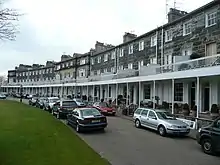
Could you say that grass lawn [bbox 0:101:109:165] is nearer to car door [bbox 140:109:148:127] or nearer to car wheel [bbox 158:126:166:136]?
car wheel [bbox 158:126:166:136]

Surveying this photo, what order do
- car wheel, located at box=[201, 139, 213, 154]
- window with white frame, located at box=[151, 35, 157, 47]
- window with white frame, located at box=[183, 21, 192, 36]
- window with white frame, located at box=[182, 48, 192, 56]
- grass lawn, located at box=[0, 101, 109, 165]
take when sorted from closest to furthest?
grass lawn, located at box=[0, 101, 109, 165], car wheel, located at box=[201, 139, 213, 154], window with white frame, located at box=[182, 48, 192, 56], window with white frame, located at box=[183, 21, 192, 36], window with white frame, located at box=[151, 35, 157, 47]

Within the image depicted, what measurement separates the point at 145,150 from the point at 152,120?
628cm

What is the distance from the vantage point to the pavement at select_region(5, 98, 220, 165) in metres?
10.3

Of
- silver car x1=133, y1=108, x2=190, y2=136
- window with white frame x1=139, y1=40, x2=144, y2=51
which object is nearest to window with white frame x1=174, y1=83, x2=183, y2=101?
silver car x1=133, y1=108, x2=190, y2=136

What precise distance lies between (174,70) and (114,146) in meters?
12.3

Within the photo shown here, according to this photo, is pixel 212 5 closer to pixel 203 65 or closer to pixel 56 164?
pixel 203 65

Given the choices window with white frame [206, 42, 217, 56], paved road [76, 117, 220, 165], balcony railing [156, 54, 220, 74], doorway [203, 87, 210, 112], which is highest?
window with white frame [206, 42, 217, 56]

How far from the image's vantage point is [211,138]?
1205 centimetres

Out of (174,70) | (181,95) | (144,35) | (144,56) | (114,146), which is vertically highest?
(144,35)

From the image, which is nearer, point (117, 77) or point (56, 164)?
point (56, 164)

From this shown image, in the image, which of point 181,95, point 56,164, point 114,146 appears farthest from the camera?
point 181,95

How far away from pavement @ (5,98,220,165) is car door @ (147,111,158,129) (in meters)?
1.40

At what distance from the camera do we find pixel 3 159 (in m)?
9.01

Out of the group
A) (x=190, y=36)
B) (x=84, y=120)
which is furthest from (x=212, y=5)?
(x=84, y=120)
